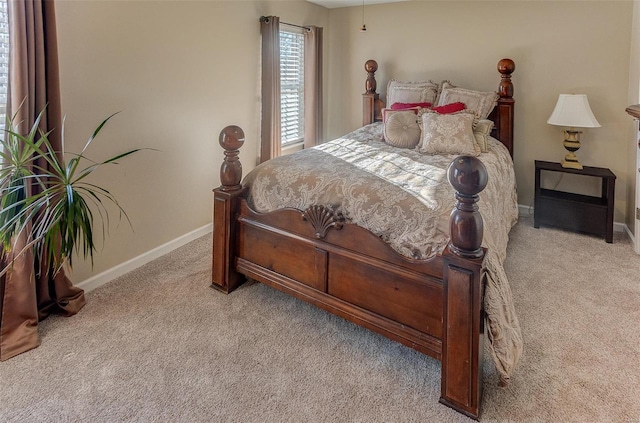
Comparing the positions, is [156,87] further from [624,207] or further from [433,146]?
[624,207]

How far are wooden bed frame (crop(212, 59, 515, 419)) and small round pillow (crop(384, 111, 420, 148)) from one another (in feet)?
4.65

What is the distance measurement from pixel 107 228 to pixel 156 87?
104 cm

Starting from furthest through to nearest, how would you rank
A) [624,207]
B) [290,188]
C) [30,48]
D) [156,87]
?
[624,207] < [156,87] < [290,188] < [30,48]

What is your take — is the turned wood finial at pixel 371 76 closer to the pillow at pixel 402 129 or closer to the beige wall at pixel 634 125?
the pillow at pixel 402 129

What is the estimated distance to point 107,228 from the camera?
2615 millimetres

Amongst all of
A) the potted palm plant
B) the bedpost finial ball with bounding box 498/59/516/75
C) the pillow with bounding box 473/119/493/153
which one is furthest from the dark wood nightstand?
the potted palm plant

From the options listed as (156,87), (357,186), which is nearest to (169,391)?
(357,186)

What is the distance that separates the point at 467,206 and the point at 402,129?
1.87m

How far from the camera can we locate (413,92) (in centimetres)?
387

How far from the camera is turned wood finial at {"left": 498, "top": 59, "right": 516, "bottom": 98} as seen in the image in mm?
3512

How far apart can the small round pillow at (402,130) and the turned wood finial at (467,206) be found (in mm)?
1751

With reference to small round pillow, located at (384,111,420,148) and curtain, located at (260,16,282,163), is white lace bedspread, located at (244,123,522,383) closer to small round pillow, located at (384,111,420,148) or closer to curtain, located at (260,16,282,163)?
small round pillow, located at (384,111,420,148)

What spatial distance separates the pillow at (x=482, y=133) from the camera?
310cm

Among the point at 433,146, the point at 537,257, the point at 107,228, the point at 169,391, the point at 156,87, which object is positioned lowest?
the point at 169,391
